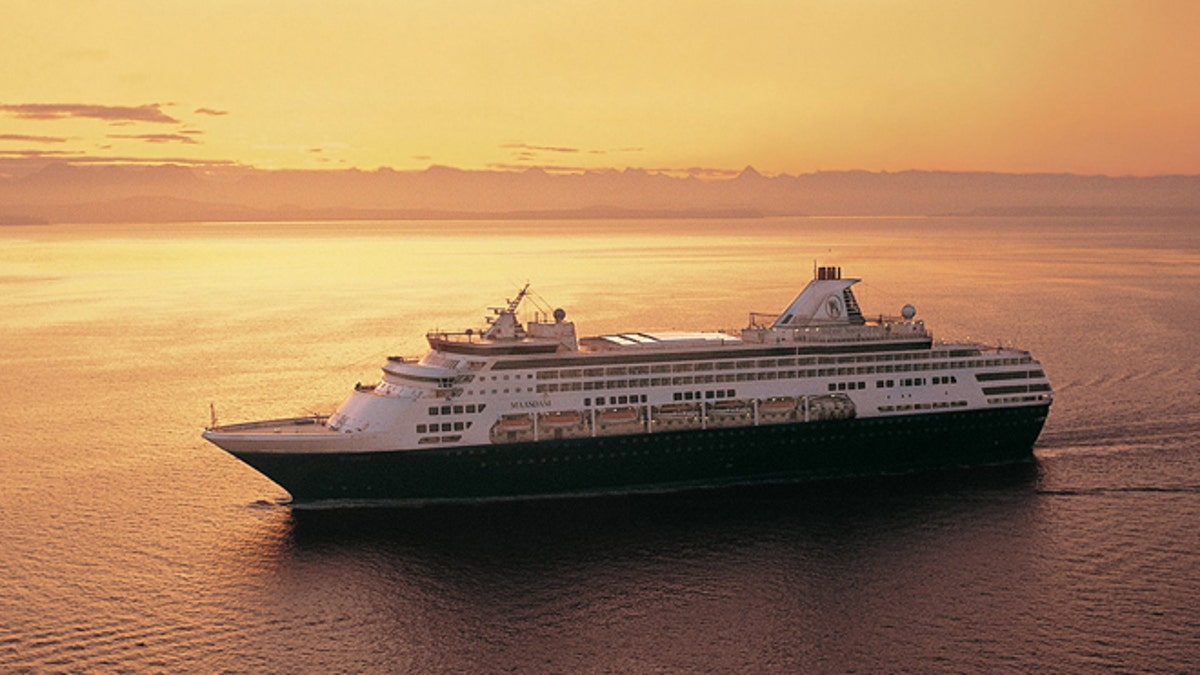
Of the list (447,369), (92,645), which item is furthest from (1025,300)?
(92,645)

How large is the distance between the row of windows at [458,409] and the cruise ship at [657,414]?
0.07 meters

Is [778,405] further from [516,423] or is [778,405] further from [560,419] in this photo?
[516,423]

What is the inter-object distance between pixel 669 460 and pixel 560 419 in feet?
19.5

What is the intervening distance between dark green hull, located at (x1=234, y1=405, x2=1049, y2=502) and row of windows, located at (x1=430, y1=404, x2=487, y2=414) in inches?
69.4

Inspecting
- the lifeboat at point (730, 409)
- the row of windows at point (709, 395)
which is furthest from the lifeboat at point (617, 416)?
the lifeboat at point (730, 409)

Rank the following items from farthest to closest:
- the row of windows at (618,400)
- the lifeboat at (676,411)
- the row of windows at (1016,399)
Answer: the row of windows at (1016,399)
the lifeboat at (676,411)
the row of windows at (618,400)

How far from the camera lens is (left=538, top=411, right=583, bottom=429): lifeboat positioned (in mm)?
50406

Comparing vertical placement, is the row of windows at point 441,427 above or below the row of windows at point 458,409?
below

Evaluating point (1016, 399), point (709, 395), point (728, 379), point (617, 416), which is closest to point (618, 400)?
point (617, 416)

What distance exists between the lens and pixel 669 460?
170 ft

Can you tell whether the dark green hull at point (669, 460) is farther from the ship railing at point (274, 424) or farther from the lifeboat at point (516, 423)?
the ship railing at point (274, 424)

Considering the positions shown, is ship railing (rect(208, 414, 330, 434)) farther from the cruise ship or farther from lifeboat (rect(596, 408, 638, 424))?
lifeboat (rect(596, 408, 638, 424))

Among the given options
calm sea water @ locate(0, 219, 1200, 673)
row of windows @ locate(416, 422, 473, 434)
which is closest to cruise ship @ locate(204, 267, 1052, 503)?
row of windows @ locate(416, 422, 473, 434)

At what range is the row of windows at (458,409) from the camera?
161 feet
